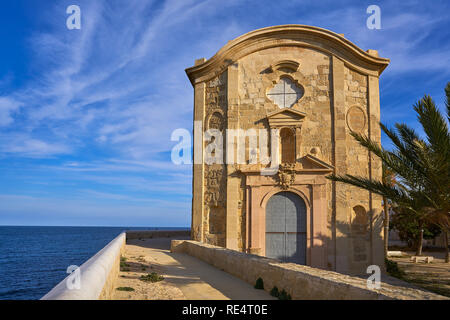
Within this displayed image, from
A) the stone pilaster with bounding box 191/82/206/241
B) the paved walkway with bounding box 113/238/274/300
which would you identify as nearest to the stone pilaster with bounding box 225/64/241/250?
the stone pilaster with bounding box 191/82/206/241

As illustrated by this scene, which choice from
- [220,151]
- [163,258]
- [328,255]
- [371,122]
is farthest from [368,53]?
[163,258]

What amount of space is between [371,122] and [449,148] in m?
6.91

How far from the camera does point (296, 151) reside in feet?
48.9

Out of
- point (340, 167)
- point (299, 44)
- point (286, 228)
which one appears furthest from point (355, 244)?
point (299, 44)

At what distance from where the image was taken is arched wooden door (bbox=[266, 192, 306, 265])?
1450 centimetres

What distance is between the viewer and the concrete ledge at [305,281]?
4801 millimetres

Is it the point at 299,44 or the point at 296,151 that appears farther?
the point at 299,44

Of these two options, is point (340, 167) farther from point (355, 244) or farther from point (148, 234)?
point (148, 234)

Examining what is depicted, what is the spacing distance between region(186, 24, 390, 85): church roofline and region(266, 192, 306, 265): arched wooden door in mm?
6177

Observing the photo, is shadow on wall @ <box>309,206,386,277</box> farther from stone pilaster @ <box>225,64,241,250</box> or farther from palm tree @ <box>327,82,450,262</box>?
palm tree @ <box>327,82,450,262</box>

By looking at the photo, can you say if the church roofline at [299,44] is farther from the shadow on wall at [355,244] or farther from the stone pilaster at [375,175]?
the shadow on wall at [355,244]

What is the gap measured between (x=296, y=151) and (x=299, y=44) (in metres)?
4.61

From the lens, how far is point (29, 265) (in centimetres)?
3944
